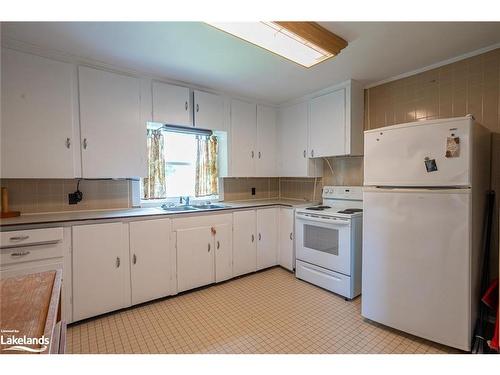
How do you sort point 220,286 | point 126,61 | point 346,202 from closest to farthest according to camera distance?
point 126,61 < point 220,286 < point 346,202

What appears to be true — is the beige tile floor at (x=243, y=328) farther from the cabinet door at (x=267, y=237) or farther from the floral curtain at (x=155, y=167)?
the floral curtain at (x=155, y=167)

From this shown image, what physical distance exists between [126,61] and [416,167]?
2.58 meters

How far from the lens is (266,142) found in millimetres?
3615

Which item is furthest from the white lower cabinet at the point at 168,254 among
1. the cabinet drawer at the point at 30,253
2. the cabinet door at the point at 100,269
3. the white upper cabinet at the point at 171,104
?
the white upper cabinet at the point at 171,104

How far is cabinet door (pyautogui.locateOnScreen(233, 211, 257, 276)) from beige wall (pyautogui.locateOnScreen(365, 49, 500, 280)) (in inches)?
71.6

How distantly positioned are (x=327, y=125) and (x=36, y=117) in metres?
2.84

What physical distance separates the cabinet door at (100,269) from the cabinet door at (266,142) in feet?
6.51

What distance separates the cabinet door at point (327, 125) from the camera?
2.85m

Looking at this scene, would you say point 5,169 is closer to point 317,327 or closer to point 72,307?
point 72,307

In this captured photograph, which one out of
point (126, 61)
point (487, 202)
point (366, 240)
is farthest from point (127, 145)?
point (487, 202)

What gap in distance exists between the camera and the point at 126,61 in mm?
2271

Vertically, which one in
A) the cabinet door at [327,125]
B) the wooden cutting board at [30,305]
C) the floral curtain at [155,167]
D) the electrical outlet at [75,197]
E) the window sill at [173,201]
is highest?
the cabinet door at [327,125]

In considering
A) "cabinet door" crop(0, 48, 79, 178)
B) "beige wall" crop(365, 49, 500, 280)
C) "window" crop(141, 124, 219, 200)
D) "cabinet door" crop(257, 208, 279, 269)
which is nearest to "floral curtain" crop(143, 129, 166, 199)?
"window" crop(141, 124, 219, 200)

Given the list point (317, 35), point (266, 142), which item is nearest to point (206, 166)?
point (266, 142)
